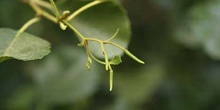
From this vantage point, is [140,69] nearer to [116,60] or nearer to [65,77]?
[65,77]

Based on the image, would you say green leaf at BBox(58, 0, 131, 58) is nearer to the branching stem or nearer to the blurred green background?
the branching stem

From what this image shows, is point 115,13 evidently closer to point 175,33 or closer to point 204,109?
point 175,33

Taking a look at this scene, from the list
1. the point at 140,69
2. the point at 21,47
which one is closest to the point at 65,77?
the point at 140,69

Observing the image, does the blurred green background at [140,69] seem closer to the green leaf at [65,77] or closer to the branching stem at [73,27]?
the green leaf at [65,77]

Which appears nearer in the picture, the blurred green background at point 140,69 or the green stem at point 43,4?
the green stem at point 43,4

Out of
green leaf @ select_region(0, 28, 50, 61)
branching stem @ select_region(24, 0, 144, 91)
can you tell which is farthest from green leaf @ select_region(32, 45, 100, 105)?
green leaf @ select_region(0, 28, 50, 61)

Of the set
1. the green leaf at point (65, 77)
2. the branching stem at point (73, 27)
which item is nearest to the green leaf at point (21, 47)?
the branching stem at point (73, 27)
